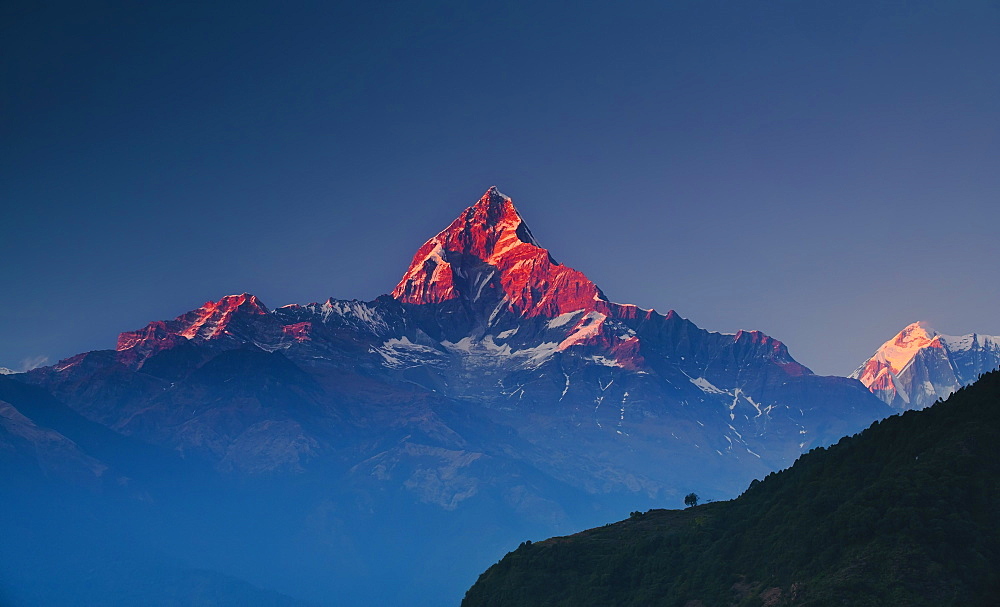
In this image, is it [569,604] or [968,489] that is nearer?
[968,489]

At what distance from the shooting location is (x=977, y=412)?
15912 cm

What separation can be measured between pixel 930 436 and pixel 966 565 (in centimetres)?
3121

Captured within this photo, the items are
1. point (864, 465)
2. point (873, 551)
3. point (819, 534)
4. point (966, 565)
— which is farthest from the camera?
point (864, 465)

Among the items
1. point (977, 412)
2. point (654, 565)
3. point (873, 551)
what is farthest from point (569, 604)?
point (977, 412)

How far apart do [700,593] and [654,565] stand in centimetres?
1982

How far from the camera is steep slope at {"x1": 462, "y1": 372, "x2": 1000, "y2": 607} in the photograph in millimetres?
136000

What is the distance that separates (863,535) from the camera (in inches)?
5896

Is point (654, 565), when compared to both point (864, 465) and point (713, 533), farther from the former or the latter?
point (864, 465)

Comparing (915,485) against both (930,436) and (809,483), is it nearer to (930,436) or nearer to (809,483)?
(930,436)

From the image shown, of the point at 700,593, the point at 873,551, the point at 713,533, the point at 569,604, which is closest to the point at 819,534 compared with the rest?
the point at 873,551

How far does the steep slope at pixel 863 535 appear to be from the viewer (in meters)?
136

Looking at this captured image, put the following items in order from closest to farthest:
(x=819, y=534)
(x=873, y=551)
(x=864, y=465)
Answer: (x=873, y=551) → (x=819, y=534) → (x=864, y=465)

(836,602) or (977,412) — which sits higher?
(977,412)

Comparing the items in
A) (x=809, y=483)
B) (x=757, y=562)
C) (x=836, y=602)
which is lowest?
(x=836, y=602)
